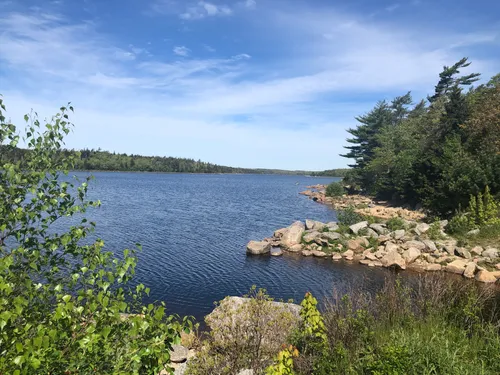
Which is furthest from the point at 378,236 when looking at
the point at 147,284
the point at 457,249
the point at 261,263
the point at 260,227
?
the point at 147,284

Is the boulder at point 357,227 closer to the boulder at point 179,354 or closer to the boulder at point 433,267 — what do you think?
the boulder at point 433,267

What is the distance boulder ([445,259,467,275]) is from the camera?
22188mm

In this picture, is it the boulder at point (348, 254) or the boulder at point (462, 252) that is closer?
the boulder at point (462, 252)

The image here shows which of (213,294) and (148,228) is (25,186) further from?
(148,228)

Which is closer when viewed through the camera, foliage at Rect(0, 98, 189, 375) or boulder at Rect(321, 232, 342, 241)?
foliage at Rect(0, 98, 189, 375)

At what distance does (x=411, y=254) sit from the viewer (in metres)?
24.7

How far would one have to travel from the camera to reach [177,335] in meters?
3.85

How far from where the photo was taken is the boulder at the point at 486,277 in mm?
20406

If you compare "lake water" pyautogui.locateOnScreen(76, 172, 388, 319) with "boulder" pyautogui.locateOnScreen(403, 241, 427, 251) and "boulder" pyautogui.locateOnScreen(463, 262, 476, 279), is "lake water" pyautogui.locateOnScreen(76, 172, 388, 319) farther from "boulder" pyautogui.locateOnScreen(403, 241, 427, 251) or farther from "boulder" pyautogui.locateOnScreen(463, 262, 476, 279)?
"boulder" pyautogui.locateOnScreen(463, 262, 476, 279)

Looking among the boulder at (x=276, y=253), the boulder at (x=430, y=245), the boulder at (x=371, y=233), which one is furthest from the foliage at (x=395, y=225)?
the boulder at (x=276, y=253)

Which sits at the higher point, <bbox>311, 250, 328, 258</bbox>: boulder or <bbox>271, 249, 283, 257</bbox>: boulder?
<bbox>311, 250, 328, 258</bbox>: boulder

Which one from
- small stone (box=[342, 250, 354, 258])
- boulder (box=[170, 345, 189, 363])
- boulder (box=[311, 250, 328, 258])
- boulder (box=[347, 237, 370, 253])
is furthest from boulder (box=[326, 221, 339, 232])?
boulder (box=[170, 345, 189, 363])

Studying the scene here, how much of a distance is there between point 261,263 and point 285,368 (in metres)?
19.5

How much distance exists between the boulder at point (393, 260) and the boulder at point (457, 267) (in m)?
2.75
